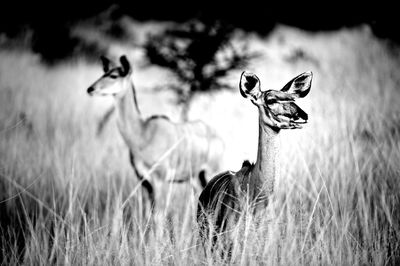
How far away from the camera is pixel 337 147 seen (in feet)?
6.61

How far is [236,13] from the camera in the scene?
227 centimetres

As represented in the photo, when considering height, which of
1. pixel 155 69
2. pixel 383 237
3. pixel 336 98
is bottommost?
pixel 383 237

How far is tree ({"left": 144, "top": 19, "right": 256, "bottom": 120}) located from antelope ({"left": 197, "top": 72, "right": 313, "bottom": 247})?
774 mm

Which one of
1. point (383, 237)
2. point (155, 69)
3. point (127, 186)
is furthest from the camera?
point (155, 69)

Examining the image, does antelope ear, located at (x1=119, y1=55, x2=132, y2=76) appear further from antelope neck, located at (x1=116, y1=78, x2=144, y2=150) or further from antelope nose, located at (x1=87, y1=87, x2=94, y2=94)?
antelope nose, located at (x1=87, y1=87, x2=94, y2=94)

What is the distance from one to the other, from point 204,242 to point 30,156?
1.31 m

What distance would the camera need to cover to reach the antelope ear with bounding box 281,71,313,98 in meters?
1.42

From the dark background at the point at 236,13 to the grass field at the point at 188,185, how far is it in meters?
0.08

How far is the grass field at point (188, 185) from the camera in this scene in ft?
5.13

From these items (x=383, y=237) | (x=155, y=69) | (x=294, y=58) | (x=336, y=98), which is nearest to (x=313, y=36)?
(x=294, y=58)

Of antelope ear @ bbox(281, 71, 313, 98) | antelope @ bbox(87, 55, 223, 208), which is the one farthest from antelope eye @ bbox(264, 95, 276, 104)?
antelope @ bbox(87, 55, 223, 208)

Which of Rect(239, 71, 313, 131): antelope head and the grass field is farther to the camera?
the grass field

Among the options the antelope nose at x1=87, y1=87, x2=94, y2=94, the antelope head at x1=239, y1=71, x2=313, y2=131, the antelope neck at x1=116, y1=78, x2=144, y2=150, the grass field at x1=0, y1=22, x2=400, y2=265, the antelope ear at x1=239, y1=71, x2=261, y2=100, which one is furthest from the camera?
the antelope neck at x1=116, y1=78, x2=144, y2=150

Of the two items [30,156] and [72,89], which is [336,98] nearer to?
[72,89]
